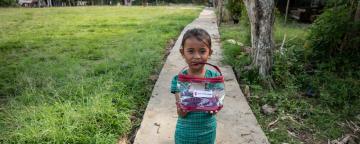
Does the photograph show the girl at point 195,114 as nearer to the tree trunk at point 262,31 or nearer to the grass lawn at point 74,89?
the grass lawn at point 74,89

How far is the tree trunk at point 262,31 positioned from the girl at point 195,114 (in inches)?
112

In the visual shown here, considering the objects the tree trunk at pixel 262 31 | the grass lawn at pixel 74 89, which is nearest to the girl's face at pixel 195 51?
the grass lawn at pixel 74 89

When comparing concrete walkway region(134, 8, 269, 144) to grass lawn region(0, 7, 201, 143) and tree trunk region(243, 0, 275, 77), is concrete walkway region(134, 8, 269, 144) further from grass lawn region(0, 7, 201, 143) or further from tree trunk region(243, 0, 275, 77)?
tree trunk region(243, 0, 275, 77)

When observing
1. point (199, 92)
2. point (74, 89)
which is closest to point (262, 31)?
point (74, 89)

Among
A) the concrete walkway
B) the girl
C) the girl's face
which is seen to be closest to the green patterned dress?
the girl

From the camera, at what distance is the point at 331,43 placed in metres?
6.02

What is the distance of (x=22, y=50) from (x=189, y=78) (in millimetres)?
6916

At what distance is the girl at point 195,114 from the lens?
251 centimetres

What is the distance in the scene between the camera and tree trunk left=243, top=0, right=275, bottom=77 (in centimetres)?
526

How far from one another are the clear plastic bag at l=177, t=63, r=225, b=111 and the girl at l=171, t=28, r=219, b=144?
46 millimetres

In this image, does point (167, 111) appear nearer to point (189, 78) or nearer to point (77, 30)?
point (189, 78)

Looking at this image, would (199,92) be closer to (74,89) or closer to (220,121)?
(220,121)

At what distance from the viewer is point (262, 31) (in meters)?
5.35

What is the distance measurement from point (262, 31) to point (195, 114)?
303 cm
